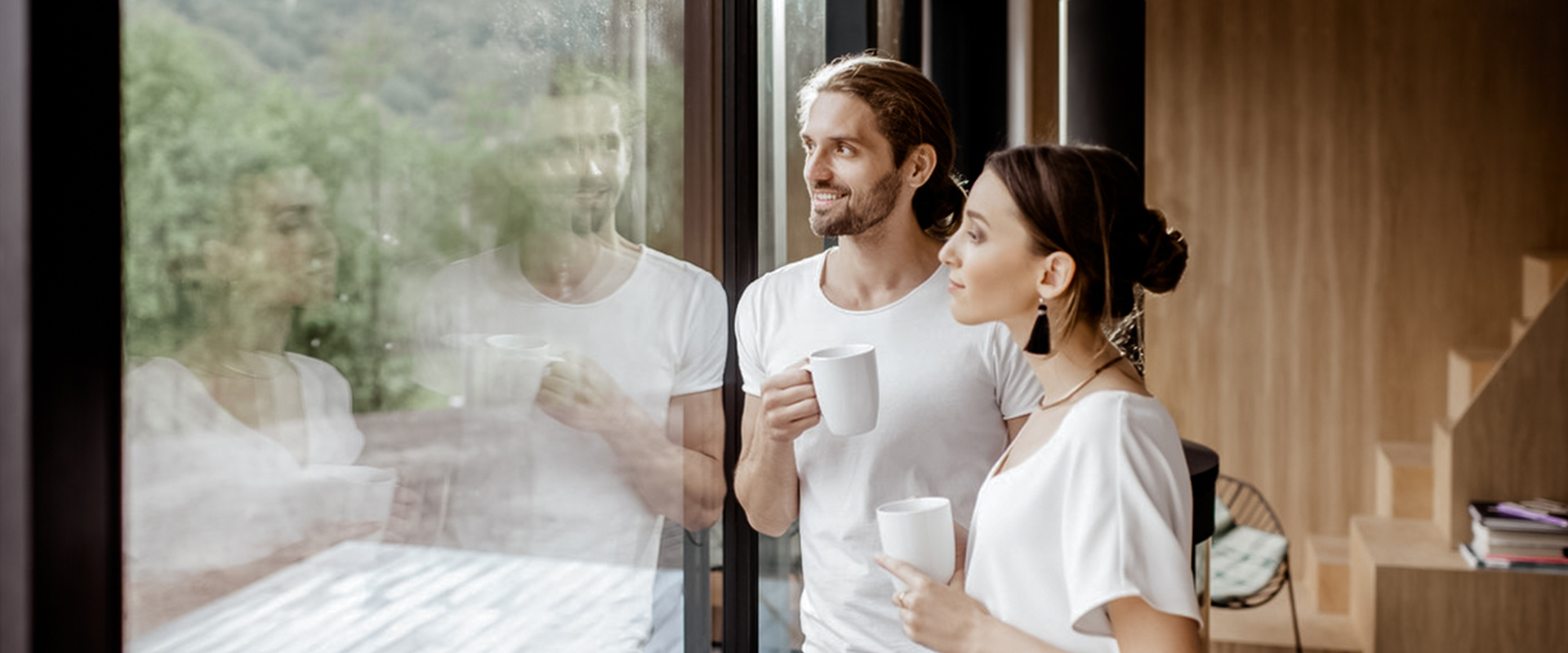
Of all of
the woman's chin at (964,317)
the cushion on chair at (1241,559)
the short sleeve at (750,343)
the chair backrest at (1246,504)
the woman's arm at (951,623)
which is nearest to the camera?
the woman's arm at (951,623)

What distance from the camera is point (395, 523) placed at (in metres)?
1.00

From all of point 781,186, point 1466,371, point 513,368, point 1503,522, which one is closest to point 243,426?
point 513,368

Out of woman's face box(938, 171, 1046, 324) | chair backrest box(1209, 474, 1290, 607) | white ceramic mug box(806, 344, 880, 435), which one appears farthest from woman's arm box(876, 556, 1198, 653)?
chair backrest box(1209, 474, 1290, 607)

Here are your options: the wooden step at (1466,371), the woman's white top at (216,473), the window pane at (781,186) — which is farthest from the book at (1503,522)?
the woman's white top at (216,473)

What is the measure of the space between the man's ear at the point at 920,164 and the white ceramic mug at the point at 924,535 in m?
0.59

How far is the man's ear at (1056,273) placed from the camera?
4.04 feet

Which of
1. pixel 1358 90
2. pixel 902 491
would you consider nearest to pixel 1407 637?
pixel 1358 90

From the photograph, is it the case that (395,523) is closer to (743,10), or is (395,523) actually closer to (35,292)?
(35,292)

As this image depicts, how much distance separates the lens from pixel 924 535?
1234mm

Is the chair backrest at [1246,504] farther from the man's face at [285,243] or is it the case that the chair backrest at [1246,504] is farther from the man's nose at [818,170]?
the man's face at [285,243]

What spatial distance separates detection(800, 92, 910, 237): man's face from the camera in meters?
1.63

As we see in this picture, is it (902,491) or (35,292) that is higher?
(35,292)

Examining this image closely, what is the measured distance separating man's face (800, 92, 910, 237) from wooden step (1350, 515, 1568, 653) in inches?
114

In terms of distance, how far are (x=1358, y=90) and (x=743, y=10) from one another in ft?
12.3
